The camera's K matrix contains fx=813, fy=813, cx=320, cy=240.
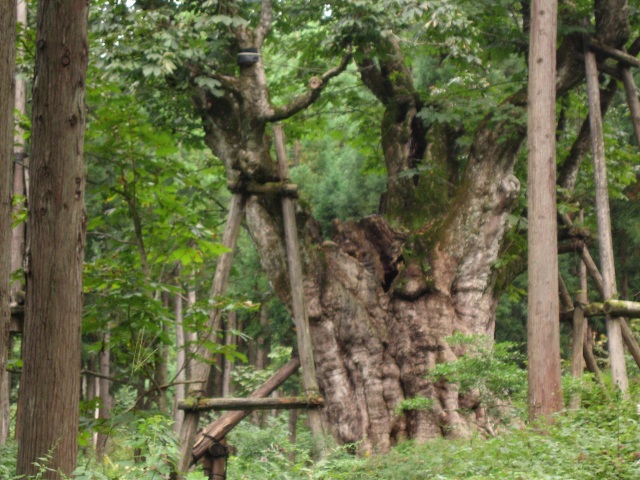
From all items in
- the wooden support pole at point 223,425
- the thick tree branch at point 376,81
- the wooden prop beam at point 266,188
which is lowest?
the wooden support pole at point 223,425

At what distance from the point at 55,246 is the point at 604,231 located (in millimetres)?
7505

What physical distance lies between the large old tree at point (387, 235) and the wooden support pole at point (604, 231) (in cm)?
100

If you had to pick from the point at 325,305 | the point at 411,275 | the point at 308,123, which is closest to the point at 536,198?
the point at 411,275

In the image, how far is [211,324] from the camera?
914 cm

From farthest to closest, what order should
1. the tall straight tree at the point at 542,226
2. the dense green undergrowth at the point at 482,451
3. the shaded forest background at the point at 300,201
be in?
the tall straight tree at the point at 542,226 → the shaded forest background at the point at 300,201 → the dense green undergrowth at the point at 482,451

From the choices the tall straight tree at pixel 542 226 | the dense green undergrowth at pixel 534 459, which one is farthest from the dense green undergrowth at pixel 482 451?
the tall straight tree at pixel 542 226

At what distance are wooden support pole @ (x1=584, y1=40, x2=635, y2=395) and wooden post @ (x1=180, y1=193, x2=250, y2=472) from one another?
184 inches

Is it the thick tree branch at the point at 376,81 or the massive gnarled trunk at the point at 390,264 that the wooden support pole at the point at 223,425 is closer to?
the massive gnarled trunk at the point at 390,264

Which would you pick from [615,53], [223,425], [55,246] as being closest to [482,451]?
[55,246]

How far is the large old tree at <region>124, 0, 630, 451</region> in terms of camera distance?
446 inches

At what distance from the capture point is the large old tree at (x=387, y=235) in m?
11.3

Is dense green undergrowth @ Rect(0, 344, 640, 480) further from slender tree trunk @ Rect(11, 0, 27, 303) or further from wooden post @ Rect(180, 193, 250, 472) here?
slender tree trunk @ Rect(11, 0, 27, 303)

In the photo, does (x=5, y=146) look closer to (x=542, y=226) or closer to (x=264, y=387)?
(x=542, y=226)

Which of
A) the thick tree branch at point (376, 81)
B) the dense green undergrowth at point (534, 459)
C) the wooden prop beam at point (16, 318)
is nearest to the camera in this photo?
the dense green undergrowth at point (534, 459)
